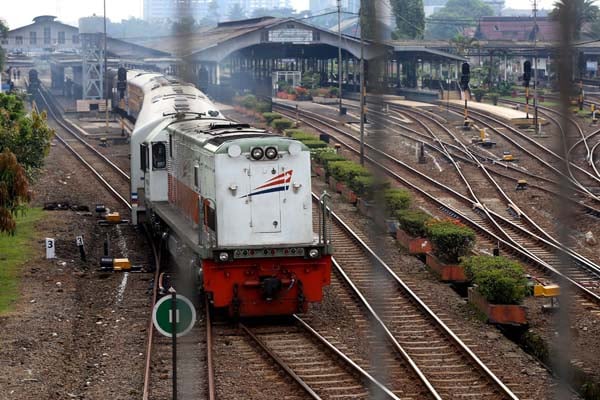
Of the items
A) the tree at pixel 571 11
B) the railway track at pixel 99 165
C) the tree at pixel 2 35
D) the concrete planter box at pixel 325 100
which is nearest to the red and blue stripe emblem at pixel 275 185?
the tree at pixel 571 11

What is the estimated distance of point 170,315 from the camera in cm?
955

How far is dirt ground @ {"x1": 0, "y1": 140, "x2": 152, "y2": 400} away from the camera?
36.4 feet

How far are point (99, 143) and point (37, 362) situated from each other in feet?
96.9

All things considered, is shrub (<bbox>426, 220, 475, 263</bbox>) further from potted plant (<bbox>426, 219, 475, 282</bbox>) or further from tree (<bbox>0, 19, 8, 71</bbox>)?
tree (<bbox>0, 19, 8, 71</bbox>)

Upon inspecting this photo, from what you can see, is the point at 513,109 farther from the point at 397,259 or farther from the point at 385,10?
the point at 385,10

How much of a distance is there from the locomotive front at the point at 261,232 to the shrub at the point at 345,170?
12.0 metres

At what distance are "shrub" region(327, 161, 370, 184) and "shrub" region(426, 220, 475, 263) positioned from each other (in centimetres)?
790

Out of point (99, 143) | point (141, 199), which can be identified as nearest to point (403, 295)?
point (141, 199)

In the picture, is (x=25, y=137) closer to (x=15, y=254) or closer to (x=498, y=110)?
(x=15, y=254)

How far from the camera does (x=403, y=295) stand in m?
15.6

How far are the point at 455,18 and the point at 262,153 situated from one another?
8739cm

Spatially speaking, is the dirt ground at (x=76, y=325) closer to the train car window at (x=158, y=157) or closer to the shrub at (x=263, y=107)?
the train car window at (x=158, y=157)

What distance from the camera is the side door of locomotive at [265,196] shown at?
13633mm

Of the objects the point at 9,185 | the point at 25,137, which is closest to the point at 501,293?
the point at 9,185
